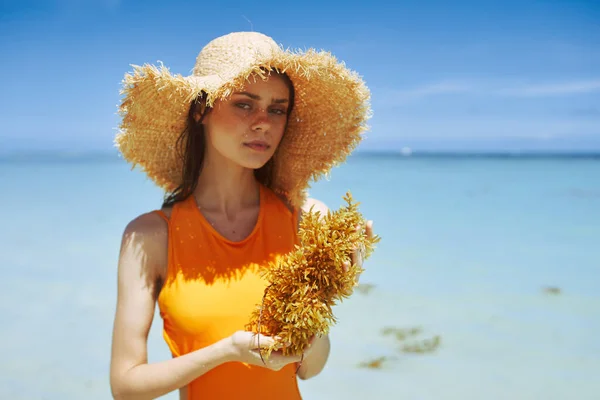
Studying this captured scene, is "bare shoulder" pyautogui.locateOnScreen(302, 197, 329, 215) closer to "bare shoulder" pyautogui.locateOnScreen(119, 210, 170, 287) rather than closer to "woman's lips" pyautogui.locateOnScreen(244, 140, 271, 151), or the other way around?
"woman's lips" pyautogui.locateOnScreen(244, 140, 271, 151)

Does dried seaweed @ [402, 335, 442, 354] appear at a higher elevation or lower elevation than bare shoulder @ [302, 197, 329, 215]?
→ lower

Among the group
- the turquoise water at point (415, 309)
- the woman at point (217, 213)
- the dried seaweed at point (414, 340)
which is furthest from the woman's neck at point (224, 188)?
the dried seaweed at point (414, 340)

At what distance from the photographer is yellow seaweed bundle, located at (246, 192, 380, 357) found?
1.58m

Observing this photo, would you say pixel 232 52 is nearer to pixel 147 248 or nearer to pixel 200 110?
pixel 200 110

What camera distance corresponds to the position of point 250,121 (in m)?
2.05

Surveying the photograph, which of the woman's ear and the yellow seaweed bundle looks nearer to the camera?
the yellow seaweed bundle

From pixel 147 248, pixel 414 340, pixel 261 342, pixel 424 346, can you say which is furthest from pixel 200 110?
pixel 414 340

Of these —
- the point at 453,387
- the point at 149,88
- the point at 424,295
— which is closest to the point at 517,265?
the point at 424,295

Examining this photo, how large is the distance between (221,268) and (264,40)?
945 mm

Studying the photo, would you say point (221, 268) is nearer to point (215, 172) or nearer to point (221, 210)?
point (221, 210)

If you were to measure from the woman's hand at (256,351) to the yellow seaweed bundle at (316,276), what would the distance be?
0.03m

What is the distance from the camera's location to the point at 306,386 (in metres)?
4.83

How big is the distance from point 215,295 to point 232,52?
96 cm

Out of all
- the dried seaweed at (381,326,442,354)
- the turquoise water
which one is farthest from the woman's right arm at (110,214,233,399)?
the dried seaweed at (381,326,442,354)
